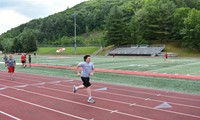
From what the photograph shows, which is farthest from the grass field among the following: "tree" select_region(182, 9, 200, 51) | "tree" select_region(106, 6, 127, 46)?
"tree" select_region(106, 6, 127, 46)

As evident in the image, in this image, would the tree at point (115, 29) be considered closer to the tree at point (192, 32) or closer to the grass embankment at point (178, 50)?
the grass embankment at point (178, 50)

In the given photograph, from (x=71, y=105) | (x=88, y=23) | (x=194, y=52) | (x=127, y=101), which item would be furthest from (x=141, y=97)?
(x=88, y=23)

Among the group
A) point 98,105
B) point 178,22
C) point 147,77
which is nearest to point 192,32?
point 178,22

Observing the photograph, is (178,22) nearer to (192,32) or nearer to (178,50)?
(192,32)

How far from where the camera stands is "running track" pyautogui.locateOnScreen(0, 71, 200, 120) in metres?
8.58

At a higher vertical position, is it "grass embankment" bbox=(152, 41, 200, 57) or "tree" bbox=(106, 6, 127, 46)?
"tree" bbox=(106, 6, 127, 46)

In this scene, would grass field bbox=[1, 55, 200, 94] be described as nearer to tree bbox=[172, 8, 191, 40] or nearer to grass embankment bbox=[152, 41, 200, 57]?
grass embankment bbox=[152, 41, 200, 57]

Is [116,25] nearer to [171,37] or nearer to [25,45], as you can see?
[171,37]

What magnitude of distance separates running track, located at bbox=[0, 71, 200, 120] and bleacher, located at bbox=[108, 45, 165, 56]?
49739 mm

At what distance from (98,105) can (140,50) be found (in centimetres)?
5700

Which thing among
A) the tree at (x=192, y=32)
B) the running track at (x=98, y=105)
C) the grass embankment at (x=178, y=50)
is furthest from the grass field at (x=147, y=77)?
the tree at (x=192, y=32)

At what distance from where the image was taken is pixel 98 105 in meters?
10.1

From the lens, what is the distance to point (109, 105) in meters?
10.1

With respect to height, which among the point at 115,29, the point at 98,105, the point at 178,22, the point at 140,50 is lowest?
the point at 98,105
